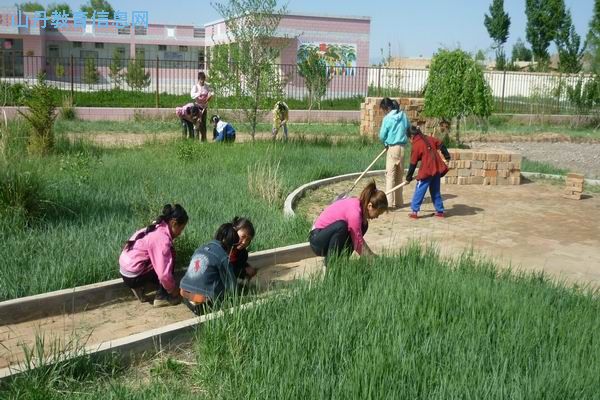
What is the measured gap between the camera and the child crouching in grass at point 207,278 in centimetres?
514

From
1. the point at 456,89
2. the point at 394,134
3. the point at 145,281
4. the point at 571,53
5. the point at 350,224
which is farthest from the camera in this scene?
the point at 571,53

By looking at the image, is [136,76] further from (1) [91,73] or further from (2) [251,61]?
(2) [251,61]

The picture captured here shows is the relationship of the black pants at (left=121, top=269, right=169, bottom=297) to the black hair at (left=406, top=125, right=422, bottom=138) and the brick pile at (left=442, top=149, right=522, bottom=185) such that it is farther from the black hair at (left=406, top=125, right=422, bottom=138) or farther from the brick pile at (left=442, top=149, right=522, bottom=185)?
the brick pile at (left=442, top=149, right=522, bottom=185)

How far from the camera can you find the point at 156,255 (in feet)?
17.7

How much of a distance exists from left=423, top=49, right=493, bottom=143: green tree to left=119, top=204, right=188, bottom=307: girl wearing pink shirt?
11.6 meters

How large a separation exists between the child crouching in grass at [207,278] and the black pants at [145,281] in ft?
1.19

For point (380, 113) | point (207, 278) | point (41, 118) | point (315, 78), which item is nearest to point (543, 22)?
point (315, 78)

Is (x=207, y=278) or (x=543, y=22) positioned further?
(x=543, y=22)

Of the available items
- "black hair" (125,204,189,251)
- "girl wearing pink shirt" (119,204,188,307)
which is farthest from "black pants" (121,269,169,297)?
"black hair" (125,204,189,251)

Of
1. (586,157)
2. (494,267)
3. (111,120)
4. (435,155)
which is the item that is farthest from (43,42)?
(494,267)

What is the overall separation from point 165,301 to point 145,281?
0.80ft

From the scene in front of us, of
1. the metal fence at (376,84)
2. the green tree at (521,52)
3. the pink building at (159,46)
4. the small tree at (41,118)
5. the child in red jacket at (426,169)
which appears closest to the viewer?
the child in red jacket at (426,169)

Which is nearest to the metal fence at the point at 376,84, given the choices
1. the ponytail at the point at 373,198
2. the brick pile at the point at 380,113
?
the brick pile at the point at 380,113

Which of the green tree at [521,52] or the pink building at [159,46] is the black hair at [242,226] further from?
the green tree at [521,52]
